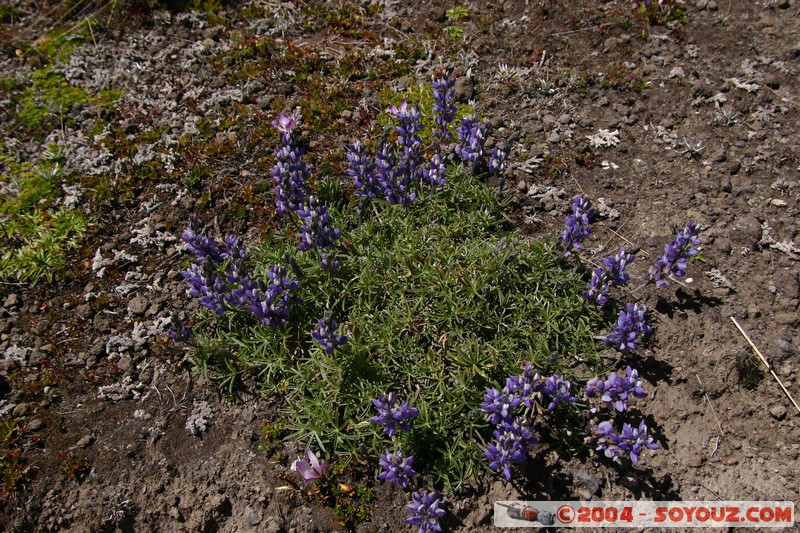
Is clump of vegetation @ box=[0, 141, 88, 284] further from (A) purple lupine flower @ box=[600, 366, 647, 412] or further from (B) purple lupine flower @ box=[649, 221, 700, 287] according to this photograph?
(B) purple lupine flower @ box=[649, 221, 700, 287]

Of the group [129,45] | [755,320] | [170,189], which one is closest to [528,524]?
[755,320]

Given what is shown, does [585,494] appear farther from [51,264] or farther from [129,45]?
[129,45]

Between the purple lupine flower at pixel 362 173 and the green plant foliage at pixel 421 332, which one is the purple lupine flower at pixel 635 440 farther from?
the purple lupine flower at pixel 362 173

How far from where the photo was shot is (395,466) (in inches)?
141

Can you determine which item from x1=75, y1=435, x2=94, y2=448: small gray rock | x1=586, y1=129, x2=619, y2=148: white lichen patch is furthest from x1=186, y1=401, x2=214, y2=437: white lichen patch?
x1=586, y1=129, x2=619, y2=148: white lichen patch

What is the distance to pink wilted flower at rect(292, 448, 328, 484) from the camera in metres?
Result: 3.77

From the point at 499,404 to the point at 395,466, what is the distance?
73 cm

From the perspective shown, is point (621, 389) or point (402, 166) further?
point (402, 166)

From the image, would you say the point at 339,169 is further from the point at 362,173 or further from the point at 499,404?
the point at 499,404

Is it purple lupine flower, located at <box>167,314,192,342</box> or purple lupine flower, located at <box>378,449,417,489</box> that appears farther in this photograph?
purple lupine flower, located at <box>167,314,192,342</box>

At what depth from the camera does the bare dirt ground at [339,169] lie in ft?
12.7

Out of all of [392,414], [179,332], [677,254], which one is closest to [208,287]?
[179,332]

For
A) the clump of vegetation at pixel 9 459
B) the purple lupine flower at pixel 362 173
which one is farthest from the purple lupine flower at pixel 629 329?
the clump of vegetation at pixel 9 459

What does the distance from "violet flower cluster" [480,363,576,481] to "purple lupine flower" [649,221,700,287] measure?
3.67 ft
